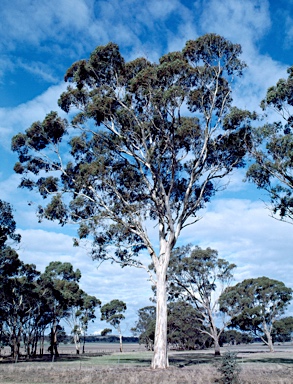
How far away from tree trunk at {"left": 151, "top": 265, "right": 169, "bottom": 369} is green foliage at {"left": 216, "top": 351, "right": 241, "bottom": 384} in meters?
4.65

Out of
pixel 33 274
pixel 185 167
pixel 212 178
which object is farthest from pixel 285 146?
pixel 33 274

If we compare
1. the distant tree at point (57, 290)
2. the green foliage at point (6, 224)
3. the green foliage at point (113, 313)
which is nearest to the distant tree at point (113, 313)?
the green foliage at point (113, 313)

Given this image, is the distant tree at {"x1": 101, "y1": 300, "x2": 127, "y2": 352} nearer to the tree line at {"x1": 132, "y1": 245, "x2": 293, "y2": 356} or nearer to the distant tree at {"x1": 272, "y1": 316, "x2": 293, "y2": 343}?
the tree line at {"x1": 132, "y1": 245, "x2": 293, "y2": 356}

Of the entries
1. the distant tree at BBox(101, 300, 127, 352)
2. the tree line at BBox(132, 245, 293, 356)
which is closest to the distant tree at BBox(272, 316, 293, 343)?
the tree line at BBox(132, 245, 293, 356)

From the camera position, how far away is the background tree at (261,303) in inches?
1730

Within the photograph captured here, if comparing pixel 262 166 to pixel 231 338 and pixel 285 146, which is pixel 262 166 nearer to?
pixel 285 146

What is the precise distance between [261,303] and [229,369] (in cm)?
3686

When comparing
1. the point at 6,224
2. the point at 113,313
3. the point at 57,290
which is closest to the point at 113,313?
the point at 113,313

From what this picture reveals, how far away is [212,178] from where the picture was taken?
1977 centimetres

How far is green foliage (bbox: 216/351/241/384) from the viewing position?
36.2 feet

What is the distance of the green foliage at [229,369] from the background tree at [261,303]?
110 ft

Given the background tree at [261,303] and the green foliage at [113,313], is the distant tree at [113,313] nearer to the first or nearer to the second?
the green foliage at [113,313]

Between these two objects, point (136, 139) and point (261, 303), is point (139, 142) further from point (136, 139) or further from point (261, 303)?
point (261, 303)

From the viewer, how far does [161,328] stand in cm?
1612
